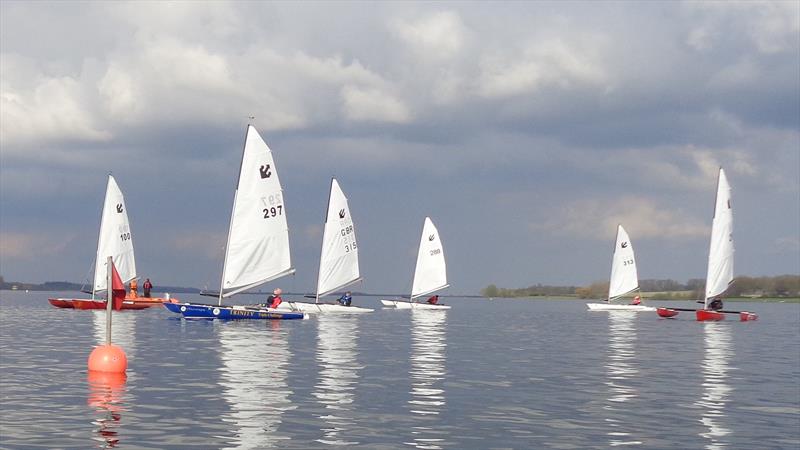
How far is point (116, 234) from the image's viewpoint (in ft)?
317

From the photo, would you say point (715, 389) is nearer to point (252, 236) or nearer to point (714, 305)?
point (252, 236)

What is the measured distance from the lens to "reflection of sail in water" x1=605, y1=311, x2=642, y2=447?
23.4m

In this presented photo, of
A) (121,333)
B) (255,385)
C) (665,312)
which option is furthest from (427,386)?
(665,312)

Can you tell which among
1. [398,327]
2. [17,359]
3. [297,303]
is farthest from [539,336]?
[17,359]

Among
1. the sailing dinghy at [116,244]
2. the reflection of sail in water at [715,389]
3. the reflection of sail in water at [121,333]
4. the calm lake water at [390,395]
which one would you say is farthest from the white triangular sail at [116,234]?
the reflection of sail in water at [715,389]

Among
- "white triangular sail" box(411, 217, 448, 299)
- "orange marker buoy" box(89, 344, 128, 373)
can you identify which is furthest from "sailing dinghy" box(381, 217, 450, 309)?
"orange marker buoy" box(89, 344, 128, 373)

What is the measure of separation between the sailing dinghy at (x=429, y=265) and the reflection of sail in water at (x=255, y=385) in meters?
58.1

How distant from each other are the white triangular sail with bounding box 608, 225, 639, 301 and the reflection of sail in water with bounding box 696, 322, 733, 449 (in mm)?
51454

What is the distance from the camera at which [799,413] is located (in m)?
28.3

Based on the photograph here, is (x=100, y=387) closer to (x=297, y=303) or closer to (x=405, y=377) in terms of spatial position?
(x=405, y=377)

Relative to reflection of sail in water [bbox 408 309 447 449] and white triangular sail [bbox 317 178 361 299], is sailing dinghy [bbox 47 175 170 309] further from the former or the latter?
reflection of sail in water [bbox 408 309 447 449]

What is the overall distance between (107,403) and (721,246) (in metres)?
71.1

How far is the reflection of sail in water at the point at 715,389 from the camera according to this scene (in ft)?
78.6

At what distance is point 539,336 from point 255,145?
2400 centimetres
